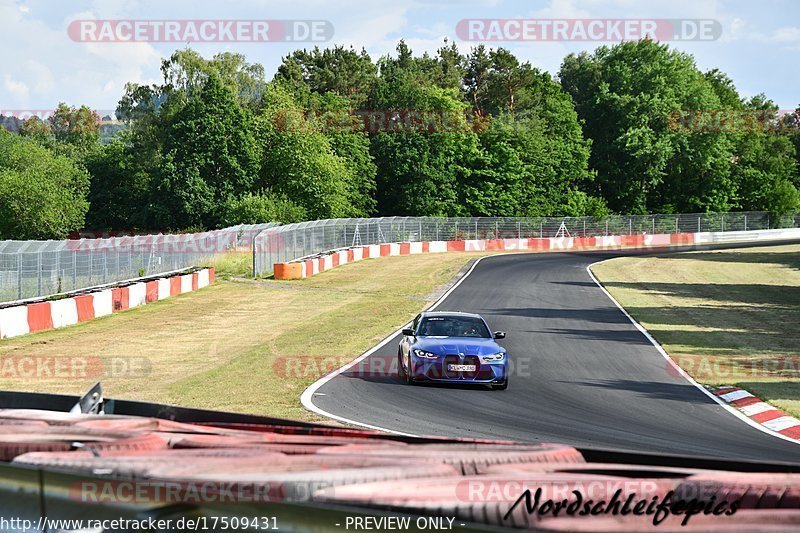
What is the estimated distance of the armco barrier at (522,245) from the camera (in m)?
48.7

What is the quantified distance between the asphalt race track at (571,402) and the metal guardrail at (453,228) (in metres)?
22.6

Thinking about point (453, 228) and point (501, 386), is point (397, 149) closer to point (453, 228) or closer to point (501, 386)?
point (453, 228)

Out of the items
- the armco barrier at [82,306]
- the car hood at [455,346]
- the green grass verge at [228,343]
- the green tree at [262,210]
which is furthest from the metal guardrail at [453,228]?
the car hood at [455,346]

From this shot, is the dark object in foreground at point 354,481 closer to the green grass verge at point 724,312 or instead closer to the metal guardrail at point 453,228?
the green grass verge at point 724,312

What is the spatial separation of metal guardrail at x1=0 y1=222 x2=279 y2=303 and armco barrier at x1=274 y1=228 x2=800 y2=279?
19.2 feet

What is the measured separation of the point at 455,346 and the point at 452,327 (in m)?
1.48

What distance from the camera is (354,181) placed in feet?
281

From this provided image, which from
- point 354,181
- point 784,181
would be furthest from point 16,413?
point 784,181

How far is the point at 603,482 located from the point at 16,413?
3.75 metres

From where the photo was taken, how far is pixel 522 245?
2985 inches

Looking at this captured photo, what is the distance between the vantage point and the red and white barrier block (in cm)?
4750

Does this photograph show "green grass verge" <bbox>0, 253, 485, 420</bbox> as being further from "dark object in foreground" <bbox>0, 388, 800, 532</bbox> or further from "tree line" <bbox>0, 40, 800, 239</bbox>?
"tree line" <bbox>0, 40, 800, 239</bbox>

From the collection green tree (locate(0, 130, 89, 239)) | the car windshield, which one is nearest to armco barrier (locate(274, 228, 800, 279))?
the car windshield

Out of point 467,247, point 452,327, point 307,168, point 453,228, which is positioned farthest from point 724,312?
point 307,168
